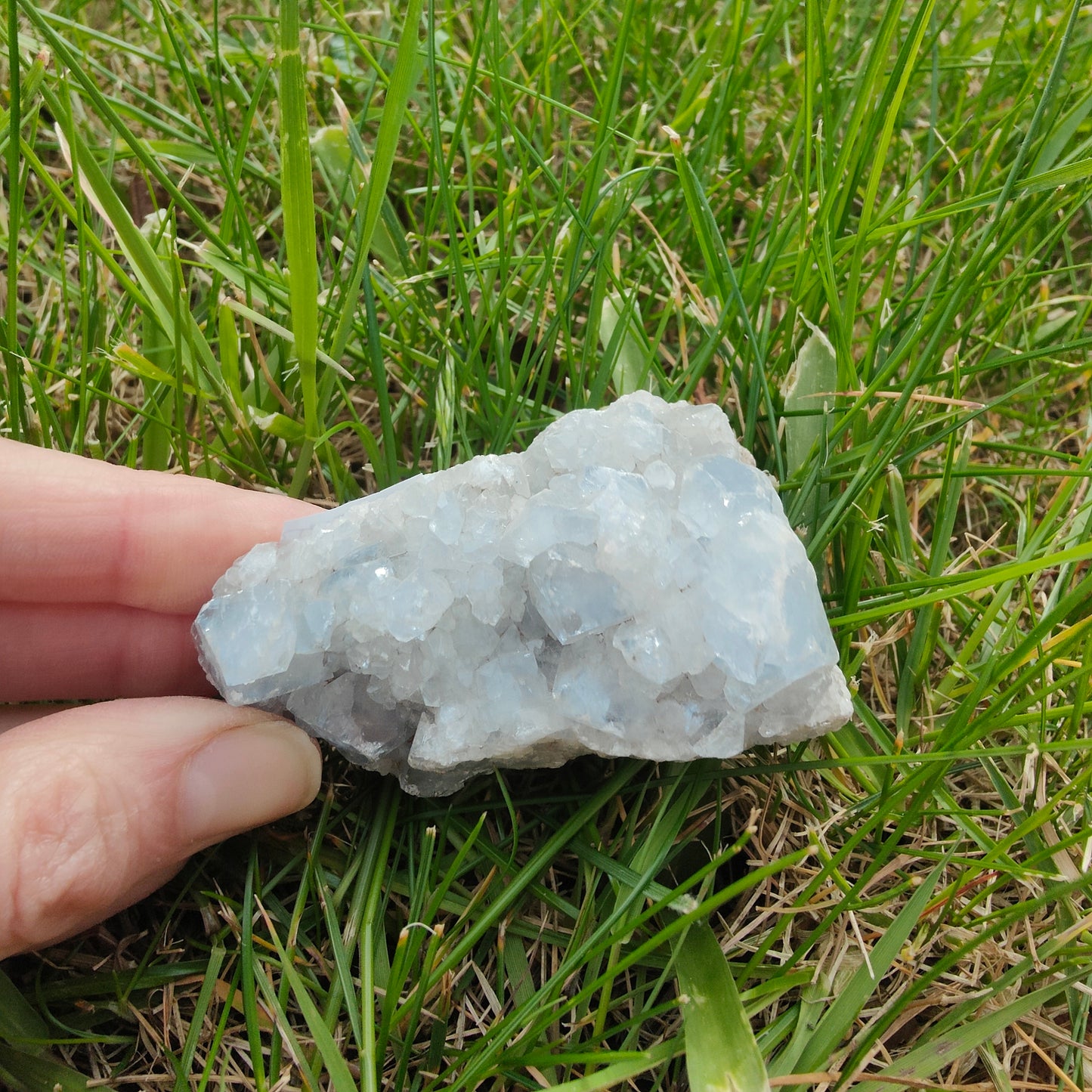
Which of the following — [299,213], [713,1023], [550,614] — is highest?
[299,213]

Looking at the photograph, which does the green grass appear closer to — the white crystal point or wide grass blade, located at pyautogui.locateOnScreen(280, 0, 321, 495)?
wide grass blade, located at pyautogui.locateOnScreen(280, 0, 321, 495)

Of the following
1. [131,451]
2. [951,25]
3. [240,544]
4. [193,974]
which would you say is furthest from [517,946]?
[951,25]

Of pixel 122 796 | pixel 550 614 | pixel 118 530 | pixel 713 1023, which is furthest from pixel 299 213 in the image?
pixel 713 1023

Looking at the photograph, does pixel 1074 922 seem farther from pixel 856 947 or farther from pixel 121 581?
pixel 121 581

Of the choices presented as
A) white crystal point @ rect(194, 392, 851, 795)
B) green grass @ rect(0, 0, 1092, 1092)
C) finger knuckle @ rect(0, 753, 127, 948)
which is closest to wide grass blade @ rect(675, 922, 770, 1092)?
green grass @ rect(0, 0, 1092, 1092)

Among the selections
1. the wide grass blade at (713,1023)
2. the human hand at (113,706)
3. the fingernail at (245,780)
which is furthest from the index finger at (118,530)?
the wide grass blade at (713,1023)

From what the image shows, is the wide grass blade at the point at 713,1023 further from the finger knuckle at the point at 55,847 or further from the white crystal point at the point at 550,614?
the finger knuckle at the point at 55,847

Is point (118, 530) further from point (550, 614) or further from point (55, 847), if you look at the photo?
point (550, 614)
